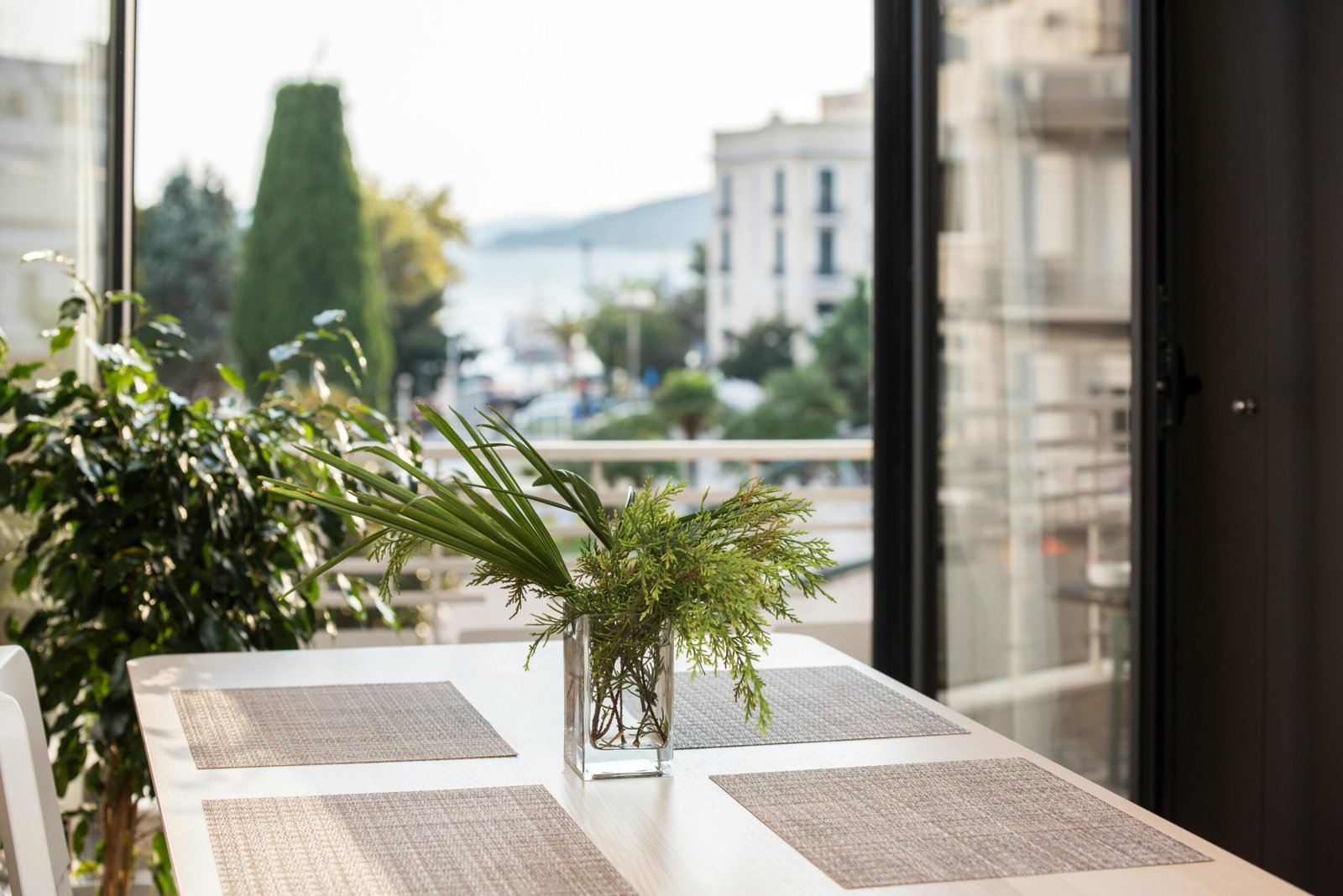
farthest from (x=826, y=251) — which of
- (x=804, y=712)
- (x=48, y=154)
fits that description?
(x=804, y=712)

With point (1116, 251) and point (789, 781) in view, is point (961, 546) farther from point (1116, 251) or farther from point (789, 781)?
point (789, 781)

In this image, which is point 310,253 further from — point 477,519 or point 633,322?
point 477,519

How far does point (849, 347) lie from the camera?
1708 cm

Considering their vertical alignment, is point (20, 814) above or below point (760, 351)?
below

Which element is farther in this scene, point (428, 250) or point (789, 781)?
point (428, 250)

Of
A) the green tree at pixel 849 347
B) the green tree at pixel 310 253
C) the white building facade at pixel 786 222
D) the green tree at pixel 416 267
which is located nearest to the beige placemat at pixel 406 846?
the green tree at pixel 310 253

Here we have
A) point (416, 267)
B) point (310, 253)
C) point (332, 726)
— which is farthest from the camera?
point (416, 267)

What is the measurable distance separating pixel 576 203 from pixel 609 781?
18.0 metres

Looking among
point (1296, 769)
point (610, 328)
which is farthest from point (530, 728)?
point (610, 328)

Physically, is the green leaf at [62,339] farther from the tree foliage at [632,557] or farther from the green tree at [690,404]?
the green tree at [690,404]

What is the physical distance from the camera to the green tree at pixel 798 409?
15.9m

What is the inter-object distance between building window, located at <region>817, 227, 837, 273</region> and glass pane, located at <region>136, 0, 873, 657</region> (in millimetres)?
26

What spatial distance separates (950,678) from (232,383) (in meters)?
1.57

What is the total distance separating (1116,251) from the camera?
2.39 m
